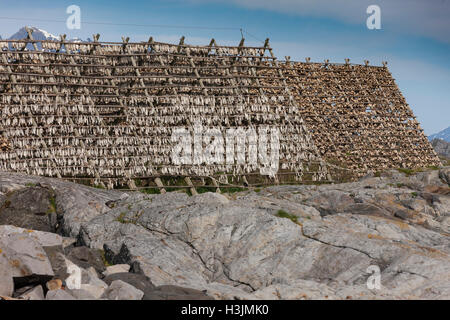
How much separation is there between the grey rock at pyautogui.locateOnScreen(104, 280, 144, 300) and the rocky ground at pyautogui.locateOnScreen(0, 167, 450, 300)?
2 centimetres

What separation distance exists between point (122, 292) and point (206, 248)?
3.37m

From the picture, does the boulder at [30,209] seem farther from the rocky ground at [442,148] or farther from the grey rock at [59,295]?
the rocky ground at [442,148]

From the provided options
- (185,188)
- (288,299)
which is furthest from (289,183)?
(288,299)

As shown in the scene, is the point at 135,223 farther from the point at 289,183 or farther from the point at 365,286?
the point at 289,183

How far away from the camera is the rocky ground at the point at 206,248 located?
24.7 feet

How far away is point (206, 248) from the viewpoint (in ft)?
33.9

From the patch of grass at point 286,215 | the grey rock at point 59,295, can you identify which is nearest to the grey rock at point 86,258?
the grey rock at point 59,295

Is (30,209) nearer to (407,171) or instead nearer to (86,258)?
(86,258)

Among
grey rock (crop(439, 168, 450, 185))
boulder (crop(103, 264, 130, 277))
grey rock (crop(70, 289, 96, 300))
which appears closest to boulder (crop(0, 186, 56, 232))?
boulder (crop(103, 264, 130, 277))

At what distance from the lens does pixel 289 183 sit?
20562 millimetres

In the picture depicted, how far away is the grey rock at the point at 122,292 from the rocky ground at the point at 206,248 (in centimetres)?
2

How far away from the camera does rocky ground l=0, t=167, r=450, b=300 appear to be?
7543mm

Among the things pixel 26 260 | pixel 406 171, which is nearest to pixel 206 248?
pixel 26 260
